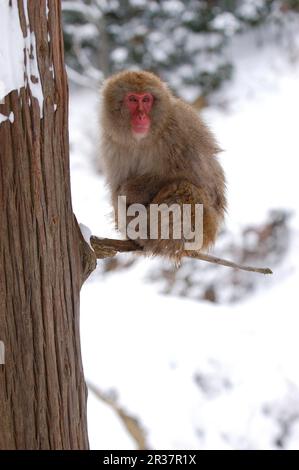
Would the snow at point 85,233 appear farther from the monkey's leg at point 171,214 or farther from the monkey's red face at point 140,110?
the monkey's red face at point 140,110

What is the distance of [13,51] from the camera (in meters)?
1.91

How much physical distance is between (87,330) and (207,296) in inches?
72.0

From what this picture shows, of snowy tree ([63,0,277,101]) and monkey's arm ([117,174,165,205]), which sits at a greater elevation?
snowy tree ([63,0,277,101])

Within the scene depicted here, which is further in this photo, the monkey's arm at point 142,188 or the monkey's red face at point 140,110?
the monkey's arm at point 142,188

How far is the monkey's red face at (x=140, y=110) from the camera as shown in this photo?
8.75ft

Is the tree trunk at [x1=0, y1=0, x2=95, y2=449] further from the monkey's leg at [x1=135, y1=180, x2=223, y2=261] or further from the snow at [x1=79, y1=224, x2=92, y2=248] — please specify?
the monkey's leg at [x1=135, y1=180, x2=223, y2=261]

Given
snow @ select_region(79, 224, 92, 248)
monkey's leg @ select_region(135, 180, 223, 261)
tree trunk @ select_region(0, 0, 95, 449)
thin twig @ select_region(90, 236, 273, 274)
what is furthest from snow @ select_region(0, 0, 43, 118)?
monkey's leg @ select_region(135, 180, 223, 261)

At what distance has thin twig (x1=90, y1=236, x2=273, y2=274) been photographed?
8.18ft

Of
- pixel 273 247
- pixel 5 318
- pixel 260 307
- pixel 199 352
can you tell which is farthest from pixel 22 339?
pixel 273 247

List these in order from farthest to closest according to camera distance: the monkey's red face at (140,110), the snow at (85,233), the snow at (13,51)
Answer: the monkey's red face at (140,110) → the snow at (85,233) → the snow at (13,51)

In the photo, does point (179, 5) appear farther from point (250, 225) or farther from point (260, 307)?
point (260, 307)

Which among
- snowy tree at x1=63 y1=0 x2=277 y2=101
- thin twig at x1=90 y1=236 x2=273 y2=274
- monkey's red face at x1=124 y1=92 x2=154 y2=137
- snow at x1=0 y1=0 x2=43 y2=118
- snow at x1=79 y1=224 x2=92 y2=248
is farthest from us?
snowy tree at x1=63 y1=0 x2=277 y2=101

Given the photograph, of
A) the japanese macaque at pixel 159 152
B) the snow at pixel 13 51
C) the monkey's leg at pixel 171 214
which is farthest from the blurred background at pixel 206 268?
the snow at pixel 13 51
